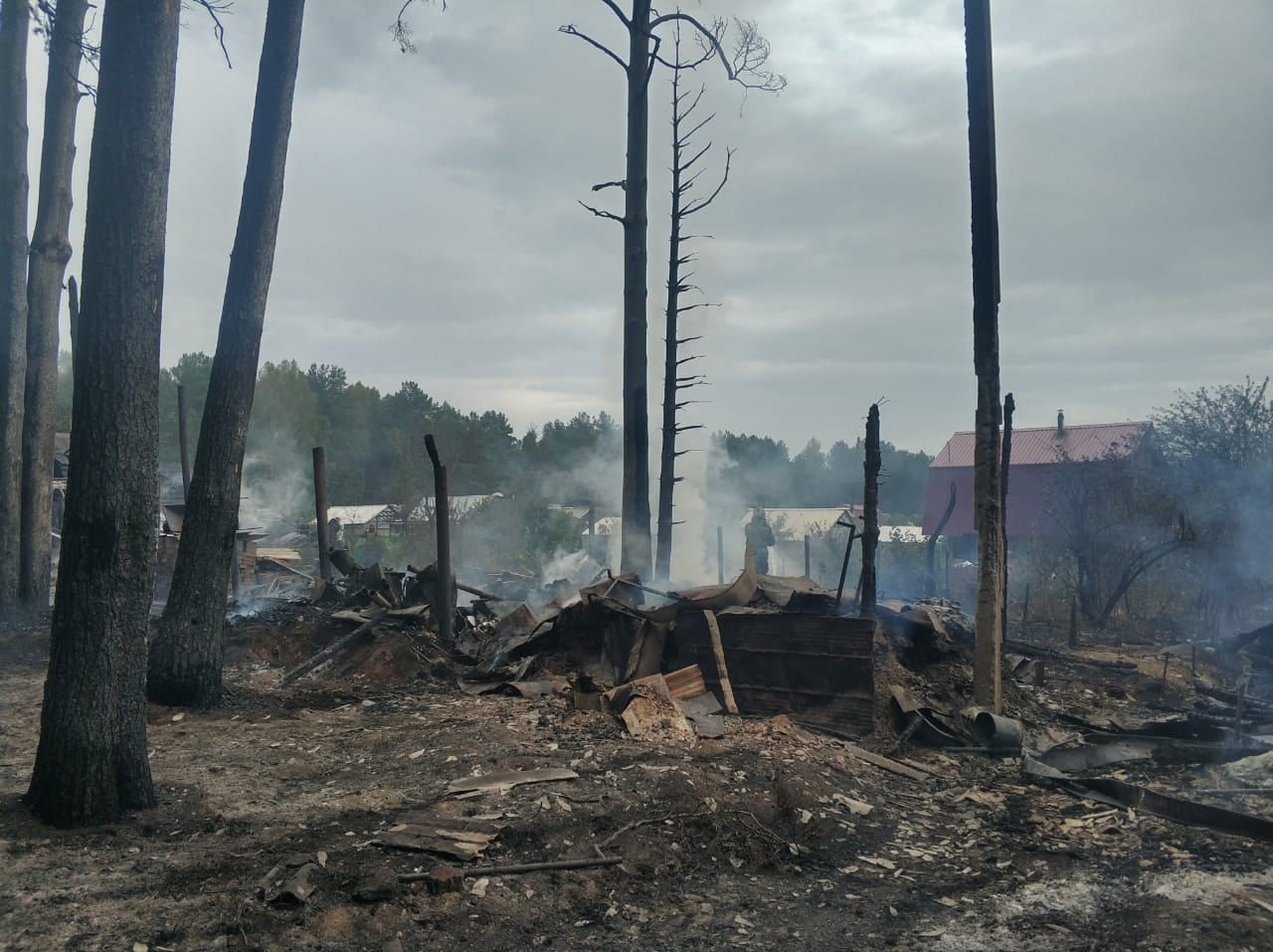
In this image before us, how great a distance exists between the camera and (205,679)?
8305 millimetres

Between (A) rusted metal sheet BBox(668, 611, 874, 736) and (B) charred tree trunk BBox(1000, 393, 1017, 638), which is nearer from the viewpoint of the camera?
(A) rusted metal sheet BBox(668, 611, 874, 736)

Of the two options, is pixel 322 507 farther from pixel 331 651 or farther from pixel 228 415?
pixel 228 415

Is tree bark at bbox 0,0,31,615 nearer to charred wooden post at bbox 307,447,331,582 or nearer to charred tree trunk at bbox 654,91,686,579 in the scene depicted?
charred wooden post at bbox 307,447,331,582

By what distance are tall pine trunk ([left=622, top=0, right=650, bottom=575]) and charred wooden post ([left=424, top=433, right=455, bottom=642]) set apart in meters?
3.71

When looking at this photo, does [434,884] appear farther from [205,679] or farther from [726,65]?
[726,65]

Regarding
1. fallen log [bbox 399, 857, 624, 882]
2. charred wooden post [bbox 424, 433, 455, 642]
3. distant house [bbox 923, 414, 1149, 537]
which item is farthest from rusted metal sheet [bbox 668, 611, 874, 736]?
distant house [bbox 923, 414, 1149, 537]

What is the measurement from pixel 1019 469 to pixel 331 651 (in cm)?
2826

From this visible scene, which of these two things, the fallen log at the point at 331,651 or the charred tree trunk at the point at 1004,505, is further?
the fallen log at the point at 331,651

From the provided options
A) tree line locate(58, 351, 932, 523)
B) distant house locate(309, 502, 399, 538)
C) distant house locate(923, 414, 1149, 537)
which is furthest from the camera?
tree line locate(58, 351, 932, 523)

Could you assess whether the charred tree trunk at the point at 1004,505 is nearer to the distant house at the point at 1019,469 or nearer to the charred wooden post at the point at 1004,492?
the charred wooden post at the point at 1004,492

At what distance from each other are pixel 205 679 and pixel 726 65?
12493mm

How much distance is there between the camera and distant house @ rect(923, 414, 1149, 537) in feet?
105

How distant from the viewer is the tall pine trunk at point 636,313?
14305 millimetres

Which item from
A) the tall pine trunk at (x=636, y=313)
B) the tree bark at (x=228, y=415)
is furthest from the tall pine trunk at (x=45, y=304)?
the tall pine trunk at (x=636, y=313)
